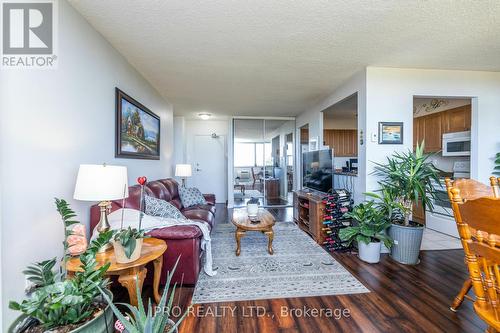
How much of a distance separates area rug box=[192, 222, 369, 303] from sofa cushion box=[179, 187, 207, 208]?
816 mm

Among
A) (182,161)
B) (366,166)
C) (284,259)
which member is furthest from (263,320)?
(182,161)

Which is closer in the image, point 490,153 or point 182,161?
point 490,153

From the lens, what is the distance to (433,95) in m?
3.13

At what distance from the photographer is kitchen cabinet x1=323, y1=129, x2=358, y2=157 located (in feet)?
21.3

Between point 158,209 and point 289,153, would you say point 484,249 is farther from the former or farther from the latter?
point 289,153

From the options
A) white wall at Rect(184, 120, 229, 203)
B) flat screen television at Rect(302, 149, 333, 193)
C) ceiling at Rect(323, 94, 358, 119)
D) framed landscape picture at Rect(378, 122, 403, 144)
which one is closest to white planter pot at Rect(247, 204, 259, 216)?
flat screen television at Rect(302, 149, 333, 193)

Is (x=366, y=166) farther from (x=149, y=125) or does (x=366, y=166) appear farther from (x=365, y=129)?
(x=149, y=125)

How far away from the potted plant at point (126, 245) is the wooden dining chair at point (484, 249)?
184cm

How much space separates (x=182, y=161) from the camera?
20.3 feet

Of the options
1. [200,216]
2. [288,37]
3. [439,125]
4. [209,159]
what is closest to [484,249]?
[288,37]

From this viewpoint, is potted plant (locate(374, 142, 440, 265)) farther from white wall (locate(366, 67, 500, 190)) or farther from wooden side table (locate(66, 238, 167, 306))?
wooden side table (locate(66, 238, 167, 306))

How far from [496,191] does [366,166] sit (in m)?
1.60

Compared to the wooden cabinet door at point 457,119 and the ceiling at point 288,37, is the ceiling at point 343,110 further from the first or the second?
the wooden cabinet door at point 457,119

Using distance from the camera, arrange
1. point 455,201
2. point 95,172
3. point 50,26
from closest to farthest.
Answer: point 455,201 < point 95,172 < point 50,26
